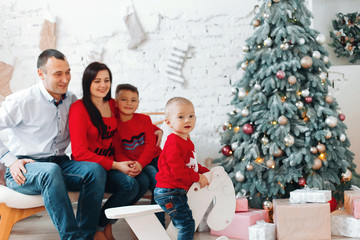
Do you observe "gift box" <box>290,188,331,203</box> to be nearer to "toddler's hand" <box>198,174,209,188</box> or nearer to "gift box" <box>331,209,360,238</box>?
"gift box" <box>331,209,360,238</box>

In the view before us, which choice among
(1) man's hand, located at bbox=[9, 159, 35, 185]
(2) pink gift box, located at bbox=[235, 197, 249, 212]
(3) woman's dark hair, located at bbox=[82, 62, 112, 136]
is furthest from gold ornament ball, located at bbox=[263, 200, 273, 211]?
(1) man's hand, located at bbox=[9, 159, 35, 185]

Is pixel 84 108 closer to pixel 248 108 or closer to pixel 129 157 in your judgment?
pixel 129 157

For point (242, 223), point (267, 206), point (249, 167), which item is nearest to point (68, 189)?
point (242, 223)

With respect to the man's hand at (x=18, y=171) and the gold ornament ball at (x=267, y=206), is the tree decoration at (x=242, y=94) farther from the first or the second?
the man's hand at (x=18, y=171)

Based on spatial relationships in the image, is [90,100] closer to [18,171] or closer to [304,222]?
[18,171]

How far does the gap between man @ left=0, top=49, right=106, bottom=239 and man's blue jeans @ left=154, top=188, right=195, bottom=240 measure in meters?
0.45

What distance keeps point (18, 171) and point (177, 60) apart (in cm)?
182

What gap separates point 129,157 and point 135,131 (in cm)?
17

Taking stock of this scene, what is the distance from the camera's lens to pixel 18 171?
2090 mm

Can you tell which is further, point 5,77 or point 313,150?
point 5,77

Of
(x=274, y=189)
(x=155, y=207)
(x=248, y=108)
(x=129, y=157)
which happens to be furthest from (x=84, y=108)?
(x=274, y=189)

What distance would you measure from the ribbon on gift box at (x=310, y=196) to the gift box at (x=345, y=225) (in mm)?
145

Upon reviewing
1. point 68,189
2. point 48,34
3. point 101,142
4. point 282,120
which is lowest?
point 68,189

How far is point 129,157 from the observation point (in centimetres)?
250
